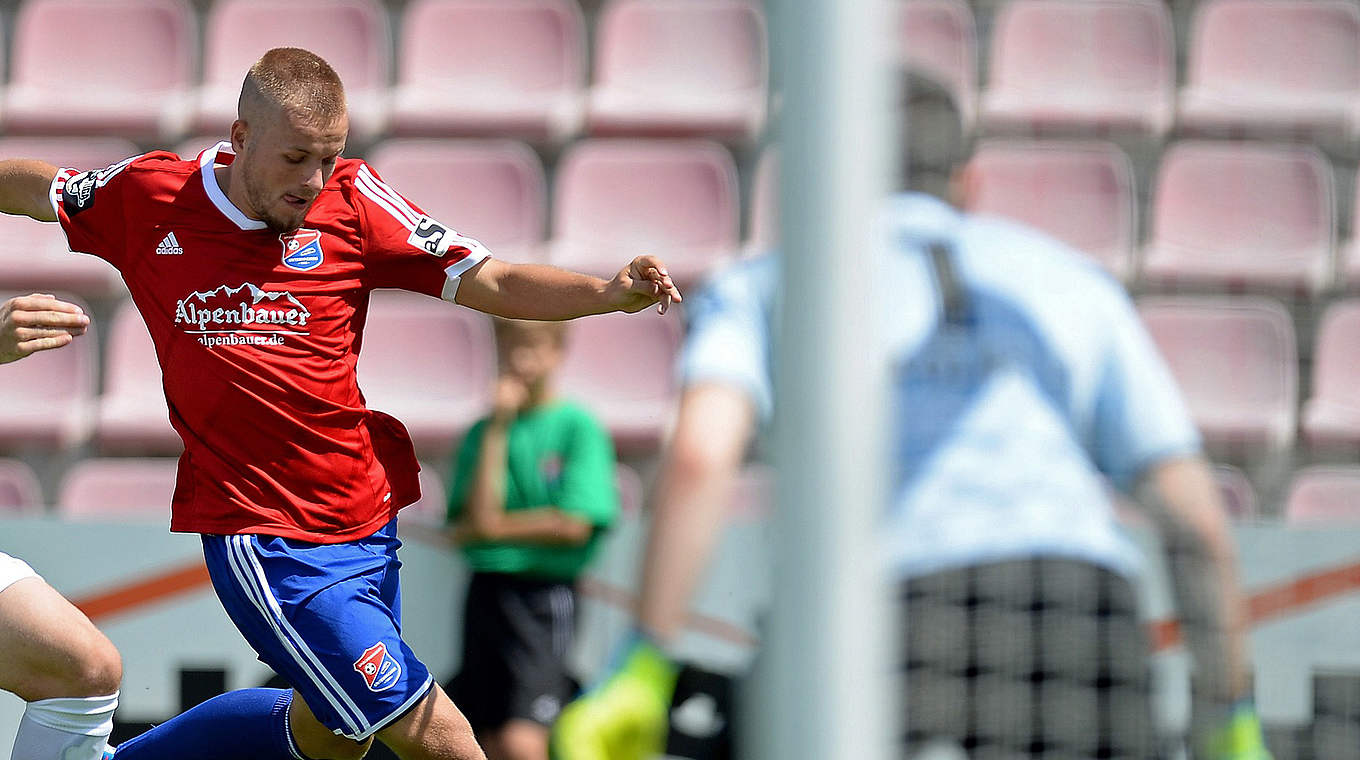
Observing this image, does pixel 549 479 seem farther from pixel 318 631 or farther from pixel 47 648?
pixel 47 648

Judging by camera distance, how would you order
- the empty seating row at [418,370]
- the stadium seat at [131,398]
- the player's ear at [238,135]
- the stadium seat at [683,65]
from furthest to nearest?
the stadium seat at [683,65] → the empty seating row at [418,370] → the stadium seat at [131,398] → the player's ear at [238,135]

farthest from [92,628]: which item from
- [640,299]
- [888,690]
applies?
[888,690]

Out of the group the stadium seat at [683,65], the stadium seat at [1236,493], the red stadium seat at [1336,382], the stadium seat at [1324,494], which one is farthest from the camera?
the stadium seat at [683,65]

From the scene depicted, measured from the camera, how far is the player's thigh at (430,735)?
8.55 feet

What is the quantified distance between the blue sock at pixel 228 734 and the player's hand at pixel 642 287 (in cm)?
112

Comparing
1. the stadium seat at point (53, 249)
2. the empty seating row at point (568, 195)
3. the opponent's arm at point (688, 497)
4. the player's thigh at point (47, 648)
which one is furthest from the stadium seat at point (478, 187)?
the opponent's arm at point (688, 497)

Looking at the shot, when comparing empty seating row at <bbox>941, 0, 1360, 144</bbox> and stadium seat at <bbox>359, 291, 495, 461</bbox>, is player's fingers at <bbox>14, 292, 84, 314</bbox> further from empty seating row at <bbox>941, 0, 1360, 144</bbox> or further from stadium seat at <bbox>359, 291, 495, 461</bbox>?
empty seating row at <bbox>941, 0, 1360, 144</bbox>

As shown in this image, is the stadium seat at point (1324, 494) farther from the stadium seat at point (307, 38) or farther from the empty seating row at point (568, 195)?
the stadium seat at point (307, 38)

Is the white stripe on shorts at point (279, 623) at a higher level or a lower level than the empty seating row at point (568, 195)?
lower

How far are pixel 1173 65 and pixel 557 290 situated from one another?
11.8ft

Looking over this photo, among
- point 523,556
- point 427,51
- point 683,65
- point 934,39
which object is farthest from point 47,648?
point 683,65

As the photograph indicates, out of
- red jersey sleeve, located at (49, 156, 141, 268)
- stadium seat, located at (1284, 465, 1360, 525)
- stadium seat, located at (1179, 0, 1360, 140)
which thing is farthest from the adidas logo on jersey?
stadium seat, located at (1179, 0, 1360, 140)

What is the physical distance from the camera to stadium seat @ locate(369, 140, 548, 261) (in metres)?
5.25

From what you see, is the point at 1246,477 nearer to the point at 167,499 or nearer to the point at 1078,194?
the point at 1078,194
